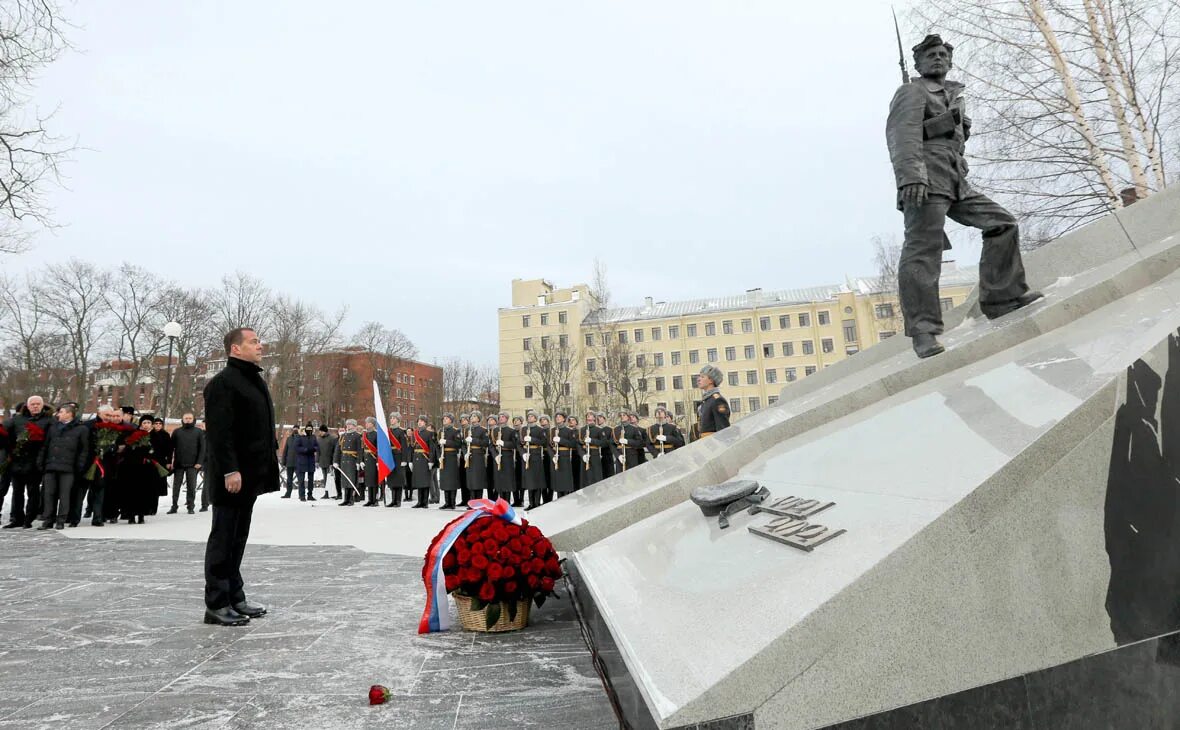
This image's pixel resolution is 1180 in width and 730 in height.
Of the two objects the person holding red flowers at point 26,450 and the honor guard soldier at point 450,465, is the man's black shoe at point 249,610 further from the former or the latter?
the honor guard soldier at point 450,465

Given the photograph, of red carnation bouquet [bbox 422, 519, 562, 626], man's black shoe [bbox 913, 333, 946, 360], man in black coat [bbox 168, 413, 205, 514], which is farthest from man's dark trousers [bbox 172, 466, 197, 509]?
man's black shoe [bbox 913, 333, 946, 360]

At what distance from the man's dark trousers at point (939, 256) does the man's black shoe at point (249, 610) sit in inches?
195

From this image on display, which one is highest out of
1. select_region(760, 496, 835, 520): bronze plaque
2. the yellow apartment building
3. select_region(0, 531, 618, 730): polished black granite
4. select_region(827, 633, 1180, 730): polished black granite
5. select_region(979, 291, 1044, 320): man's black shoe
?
the yellow apartment building

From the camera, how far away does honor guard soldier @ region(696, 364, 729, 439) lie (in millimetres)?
8664

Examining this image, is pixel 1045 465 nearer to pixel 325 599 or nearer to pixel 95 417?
pixel 325 599

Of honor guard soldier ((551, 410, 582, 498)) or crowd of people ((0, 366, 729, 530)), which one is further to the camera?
honor guard soldier ((551, 410, 582, 498))

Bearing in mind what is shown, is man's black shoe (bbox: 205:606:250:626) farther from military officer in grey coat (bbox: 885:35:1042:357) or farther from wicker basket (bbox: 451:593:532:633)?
military officer in grey coat (bbox: 885:35:1042:357)

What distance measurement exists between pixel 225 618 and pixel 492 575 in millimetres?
1730

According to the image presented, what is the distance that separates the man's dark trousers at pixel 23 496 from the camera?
1027 cm

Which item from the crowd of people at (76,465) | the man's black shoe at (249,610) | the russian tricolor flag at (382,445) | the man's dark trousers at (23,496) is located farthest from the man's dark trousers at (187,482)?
the man's black shoe at (249,610)

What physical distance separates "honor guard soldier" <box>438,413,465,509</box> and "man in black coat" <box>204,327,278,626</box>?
915 centimetres

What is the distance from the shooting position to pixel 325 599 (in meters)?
4.71

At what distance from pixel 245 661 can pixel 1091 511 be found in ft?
11.8

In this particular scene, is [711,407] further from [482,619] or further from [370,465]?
[370,465]
